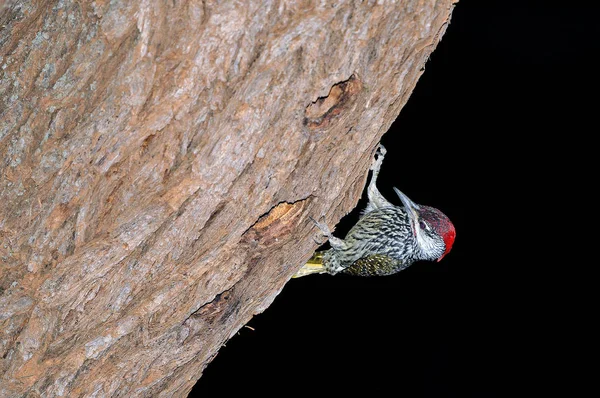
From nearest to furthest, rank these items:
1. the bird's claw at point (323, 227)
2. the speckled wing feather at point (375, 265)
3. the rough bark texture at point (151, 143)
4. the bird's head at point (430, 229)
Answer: the rough bark texture at point (151, 143), the bird's claw at point (323, 227), the bird's head at point (430, 229), the speckled wing feather at point (375, 265)

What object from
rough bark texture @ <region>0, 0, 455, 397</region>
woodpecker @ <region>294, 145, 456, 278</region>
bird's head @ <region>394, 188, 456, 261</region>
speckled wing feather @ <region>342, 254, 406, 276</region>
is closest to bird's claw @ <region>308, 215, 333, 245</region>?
rough bark texture @ <region>0, 0, 455, 397</region>

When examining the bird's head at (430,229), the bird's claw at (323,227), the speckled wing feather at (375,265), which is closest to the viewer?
the bird's claw at (323,227)

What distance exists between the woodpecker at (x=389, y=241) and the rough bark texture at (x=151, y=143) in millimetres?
1606

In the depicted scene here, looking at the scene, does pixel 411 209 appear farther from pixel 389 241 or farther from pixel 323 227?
pixel 323 227

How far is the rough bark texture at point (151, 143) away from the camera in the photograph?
175 cm

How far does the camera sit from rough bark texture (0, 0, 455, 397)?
1752 millimetres

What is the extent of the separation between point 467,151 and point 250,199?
13.6 feet

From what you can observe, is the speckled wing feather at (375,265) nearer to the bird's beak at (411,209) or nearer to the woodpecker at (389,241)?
the woodpecker at (389,241)

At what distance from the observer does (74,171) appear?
72.9 inches

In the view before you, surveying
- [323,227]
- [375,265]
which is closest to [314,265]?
[375,265]

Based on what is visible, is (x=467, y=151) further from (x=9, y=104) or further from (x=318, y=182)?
(x=9, y=104)

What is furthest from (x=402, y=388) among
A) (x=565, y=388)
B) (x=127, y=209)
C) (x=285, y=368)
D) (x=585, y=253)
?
(x=127, y=209)

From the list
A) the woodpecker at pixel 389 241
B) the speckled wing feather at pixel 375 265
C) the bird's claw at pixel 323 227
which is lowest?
the speckled wing feather at pixel 375 265

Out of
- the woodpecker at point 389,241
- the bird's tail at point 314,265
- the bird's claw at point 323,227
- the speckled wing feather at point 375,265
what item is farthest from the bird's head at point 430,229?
the bird's claw at point 323,227
